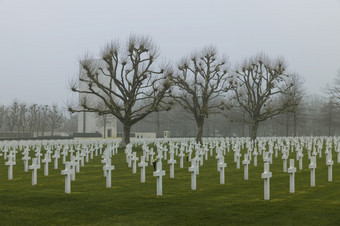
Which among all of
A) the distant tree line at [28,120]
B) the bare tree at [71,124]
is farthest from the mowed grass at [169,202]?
the bare tree at [71,124]

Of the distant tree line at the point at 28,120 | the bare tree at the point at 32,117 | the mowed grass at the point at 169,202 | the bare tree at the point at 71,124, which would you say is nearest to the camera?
the mowed grass at the point at 169,202

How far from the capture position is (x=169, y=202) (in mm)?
10547

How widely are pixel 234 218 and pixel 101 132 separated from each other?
65.9m

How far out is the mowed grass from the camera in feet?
28.1

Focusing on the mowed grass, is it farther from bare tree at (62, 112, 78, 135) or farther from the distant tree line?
bare tree at (62, 112, 78, 135)

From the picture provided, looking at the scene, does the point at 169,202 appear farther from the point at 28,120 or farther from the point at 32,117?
the point at 28,120

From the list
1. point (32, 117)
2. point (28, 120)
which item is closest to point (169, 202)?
point (32, 117)

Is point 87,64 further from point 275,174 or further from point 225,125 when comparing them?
point 225,125

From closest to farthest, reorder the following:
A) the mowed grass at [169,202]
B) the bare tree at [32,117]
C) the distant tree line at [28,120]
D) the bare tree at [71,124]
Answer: the mowed grass at [169,202] < the bare tree at [32,117] < the distant tree line at [28,120] < the bare tree at [71,124]

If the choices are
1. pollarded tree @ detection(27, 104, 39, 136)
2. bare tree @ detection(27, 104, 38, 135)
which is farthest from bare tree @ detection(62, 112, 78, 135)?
pollarded tree @ detection(27, 104, 39, 136)

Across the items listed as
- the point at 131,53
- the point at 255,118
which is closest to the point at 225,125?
the point at 255,118

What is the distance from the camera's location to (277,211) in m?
9.37

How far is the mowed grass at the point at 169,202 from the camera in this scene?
28.1 feet

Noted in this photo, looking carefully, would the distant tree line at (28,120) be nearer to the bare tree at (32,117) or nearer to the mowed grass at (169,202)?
the bare tree at (32,117)
